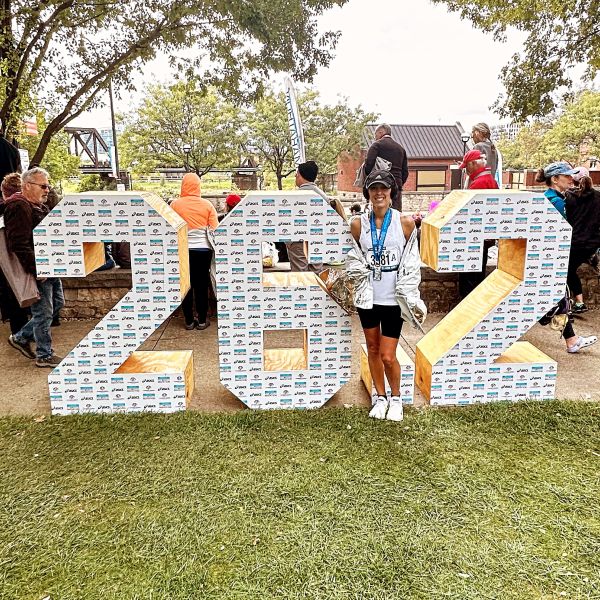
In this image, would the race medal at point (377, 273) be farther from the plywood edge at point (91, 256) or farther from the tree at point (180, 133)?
the tree at point (180, 133)

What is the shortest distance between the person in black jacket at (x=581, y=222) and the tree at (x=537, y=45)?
540cm

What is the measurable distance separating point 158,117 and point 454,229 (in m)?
26.3

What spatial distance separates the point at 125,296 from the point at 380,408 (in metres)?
2.22

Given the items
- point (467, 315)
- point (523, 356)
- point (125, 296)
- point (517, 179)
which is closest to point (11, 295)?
point (125, 296)

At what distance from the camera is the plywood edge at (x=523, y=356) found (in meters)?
4.69

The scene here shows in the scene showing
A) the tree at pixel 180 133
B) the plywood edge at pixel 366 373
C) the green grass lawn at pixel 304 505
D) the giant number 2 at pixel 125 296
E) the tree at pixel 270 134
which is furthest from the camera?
the tree at pixel 270 134

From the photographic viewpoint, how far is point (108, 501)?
334 centimetres

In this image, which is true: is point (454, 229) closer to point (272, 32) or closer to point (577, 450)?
point (577, 450)

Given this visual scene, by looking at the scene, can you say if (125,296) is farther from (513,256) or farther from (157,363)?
(513,256)

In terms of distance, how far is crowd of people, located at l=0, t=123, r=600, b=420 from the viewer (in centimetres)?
420

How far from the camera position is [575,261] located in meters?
6.06

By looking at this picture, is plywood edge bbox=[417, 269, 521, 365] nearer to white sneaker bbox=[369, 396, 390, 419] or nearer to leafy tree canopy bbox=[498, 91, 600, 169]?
white sneaker bbox=[369, 396, 390, 419]

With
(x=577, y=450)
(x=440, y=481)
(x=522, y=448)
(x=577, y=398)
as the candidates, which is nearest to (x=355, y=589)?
(x=440, y=481)

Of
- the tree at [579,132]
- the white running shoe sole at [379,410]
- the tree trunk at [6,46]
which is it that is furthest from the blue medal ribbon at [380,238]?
the tree at [579,132]
